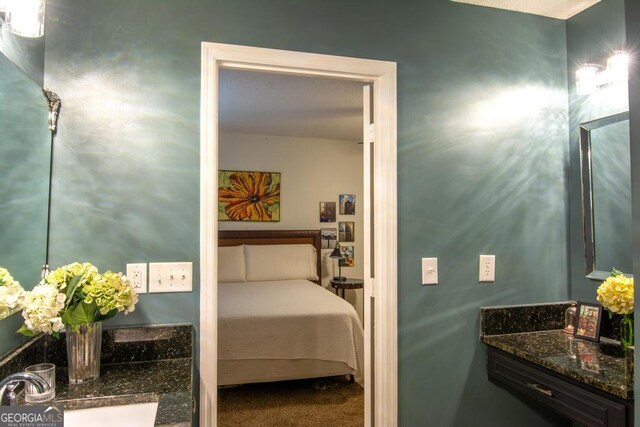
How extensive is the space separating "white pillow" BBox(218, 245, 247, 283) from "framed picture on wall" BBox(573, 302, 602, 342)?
375 centimetres

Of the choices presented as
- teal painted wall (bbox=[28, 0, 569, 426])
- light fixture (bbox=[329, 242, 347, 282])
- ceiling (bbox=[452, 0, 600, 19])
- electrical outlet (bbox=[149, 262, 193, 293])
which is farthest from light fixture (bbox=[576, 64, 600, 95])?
light fixture (bbox=[329, 242, 347, 282])

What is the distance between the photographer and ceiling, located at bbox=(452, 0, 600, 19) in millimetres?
2006

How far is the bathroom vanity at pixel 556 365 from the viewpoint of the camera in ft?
4.69

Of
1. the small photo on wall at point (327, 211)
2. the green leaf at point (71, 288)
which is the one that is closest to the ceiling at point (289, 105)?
the small photo on wall at point (327, 211)

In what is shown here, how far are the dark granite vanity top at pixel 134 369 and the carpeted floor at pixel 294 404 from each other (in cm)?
169

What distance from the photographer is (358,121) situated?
4.74m

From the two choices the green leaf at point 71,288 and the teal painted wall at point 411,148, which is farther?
the teal painted wall at point 411,148

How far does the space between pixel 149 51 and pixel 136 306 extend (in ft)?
3.29

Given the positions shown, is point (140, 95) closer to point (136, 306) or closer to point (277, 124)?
point (136, 306)

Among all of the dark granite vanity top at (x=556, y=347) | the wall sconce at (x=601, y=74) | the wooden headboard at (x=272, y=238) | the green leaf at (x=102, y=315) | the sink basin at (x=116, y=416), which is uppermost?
the wall sconce at (x=601, y=74)

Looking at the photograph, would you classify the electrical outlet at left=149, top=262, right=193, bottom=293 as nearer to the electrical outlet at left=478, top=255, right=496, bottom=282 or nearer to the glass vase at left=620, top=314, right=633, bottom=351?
the electrical outlet at left=478, top=255, right=496, bottom=282

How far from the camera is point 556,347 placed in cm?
181

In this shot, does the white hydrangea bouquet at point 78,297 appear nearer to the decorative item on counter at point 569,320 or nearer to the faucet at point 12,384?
the faucet at point 12,384

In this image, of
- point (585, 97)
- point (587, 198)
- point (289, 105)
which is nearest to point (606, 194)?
point (587, 198)
